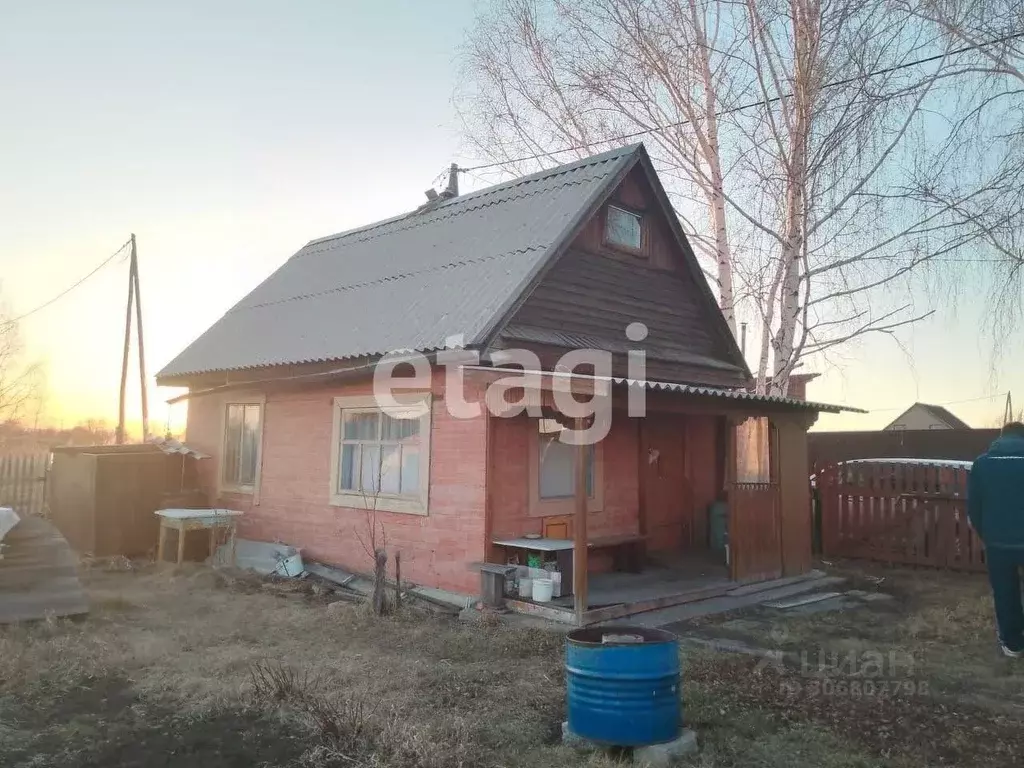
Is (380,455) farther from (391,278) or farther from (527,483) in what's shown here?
(391,278)

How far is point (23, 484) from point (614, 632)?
17.2 meters

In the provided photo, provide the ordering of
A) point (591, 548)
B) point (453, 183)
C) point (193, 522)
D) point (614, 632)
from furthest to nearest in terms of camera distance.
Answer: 1. point (453, 183)
2. point (193, 522)
3. point (591, 548)
4. point (614, 632)

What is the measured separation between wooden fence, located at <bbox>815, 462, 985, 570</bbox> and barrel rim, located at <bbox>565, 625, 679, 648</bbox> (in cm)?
891

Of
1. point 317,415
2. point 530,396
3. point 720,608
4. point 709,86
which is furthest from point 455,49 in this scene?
point 720,608

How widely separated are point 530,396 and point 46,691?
5.09 m

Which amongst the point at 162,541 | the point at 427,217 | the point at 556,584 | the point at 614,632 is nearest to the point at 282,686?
the point at 614,632

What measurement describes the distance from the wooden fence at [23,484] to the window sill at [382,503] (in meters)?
10.8

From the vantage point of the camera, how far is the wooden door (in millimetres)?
11516

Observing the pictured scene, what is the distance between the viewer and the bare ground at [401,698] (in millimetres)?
4637

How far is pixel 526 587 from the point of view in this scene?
851 cm

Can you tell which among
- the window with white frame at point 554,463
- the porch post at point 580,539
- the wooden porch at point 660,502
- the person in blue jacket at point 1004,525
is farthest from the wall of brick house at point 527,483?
the person in blue jacket at point 1004,525

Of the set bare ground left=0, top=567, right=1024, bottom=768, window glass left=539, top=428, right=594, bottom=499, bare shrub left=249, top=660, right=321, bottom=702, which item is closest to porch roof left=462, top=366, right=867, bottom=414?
window glass left=539, top=428, right=594, bottom=499

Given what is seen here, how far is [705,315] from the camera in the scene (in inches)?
523

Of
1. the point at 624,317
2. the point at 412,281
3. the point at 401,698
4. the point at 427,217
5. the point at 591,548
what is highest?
the point at 427,217
